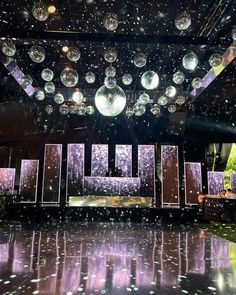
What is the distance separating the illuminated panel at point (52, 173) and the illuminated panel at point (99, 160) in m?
1.25

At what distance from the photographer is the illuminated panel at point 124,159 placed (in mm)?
10719

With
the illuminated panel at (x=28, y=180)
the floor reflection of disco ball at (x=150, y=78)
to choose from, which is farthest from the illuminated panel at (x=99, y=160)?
the floor reflection of disco ball at (x=150, y=78)

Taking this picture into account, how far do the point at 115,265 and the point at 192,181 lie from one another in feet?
28.2

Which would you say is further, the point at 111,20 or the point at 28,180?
the point at 28,180

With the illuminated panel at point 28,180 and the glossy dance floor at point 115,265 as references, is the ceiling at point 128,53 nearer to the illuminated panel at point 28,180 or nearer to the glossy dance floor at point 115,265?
→ the illuminated panel at point 28,180

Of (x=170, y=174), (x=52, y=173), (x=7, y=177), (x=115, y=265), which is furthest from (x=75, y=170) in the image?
(x=115, y=265)

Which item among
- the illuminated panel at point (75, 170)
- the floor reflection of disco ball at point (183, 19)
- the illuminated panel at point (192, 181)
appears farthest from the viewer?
the illuminated panel at point (192, 181)

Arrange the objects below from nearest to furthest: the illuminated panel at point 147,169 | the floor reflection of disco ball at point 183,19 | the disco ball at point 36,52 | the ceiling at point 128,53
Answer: the floor reflection of disco ball at point 183,19, the disco ball at point 36,52, the ceiling at point 128,53, the illuminated panel at point 147,169

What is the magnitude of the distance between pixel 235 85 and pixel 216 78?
711mm

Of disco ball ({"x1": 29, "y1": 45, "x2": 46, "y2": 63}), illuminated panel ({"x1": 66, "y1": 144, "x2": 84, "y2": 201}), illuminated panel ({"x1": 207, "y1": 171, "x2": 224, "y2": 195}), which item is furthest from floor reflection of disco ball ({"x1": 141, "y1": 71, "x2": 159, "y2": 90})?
illuminated panel ({"x1": 207, "y1": 171, "x2": 224, "y2": 195})

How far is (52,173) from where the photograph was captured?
1085 cm

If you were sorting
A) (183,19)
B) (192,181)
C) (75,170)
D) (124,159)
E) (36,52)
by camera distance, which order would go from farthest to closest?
(192,181), (124,159), (75,170), (36,52), (183,19)

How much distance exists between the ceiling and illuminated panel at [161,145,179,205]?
3.21 feet

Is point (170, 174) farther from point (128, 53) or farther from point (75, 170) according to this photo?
point (128, 53)
